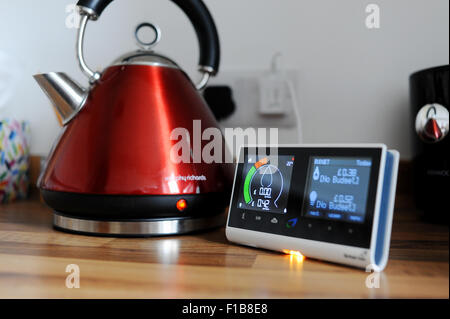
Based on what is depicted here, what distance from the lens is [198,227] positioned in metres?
0.61

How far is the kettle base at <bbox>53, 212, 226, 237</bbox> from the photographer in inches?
22.5

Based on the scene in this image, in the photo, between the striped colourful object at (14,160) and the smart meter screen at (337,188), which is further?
the striped colourful object at (14,160)

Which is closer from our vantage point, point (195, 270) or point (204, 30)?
point (195, 270)

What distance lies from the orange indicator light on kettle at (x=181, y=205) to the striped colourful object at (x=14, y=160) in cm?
50

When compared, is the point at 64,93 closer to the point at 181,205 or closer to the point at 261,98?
the point at 181,205

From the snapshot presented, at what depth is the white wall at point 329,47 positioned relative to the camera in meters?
0.84

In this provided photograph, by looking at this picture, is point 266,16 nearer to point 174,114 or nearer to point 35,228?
point 174,114

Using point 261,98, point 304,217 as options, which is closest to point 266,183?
point 304,217

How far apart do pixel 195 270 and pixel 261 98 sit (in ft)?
1.68

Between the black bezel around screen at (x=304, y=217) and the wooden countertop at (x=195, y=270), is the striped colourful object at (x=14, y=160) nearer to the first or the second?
the wooden countertop at (x=195, y=270)

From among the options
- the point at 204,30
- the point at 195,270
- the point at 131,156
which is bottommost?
the point at 195,270

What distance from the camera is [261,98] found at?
34.6 inches

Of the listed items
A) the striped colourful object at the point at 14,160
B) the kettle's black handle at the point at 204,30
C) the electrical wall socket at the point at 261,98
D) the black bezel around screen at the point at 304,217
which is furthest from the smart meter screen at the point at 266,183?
the striped colourful object at the point at 14,160
